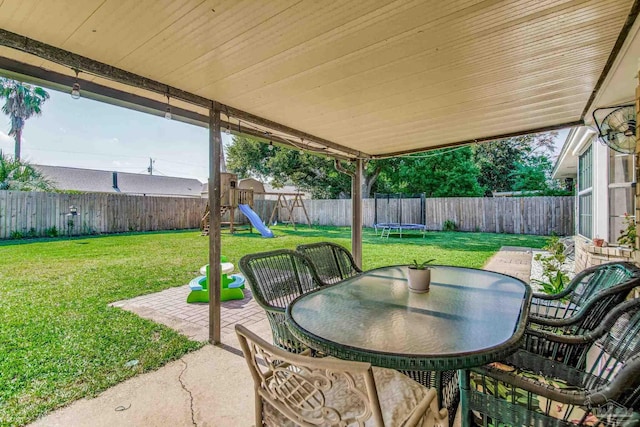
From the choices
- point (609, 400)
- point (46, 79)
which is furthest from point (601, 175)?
point (46, 79)

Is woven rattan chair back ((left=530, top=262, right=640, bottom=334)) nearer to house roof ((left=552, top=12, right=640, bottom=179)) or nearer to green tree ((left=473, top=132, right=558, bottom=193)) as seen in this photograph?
house roof ((left=552, top=12, right=640, bottom=179))

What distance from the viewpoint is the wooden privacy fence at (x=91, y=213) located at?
357 inches

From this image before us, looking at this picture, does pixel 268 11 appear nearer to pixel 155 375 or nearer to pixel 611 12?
pixel 611 12

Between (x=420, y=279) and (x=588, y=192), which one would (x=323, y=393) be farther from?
(x=588, y=192)

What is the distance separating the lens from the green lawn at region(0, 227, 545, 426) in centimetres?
217

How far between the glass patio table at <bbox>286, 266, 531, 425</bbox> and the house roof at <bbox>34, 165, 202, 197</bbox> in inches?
804

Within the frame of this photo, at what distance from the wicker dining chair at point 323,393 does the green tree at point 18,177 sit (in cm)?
1311

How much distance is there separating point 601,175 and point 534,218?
8.63m

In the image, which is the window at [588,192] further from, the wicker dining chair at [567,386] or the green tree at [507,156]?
the green tree at [507,156]

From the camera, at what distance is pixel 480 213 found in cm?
1245

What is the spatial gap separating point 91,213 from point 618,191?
13.2m

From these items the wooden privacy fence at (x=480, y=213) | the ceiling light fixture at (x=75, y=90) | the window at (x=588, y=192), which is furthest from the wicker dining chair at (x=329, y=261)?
the wooden privacy fence at (x=480, y=213)

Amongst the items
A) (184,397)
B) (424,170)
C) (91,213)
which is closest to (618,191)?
(184,397)

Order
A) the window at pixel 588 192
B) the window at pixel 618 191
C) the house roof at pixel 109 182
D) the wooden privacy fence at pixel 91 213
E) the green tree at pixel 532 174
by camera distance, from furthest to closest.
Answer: the house roof at pixel 109 182 < the green tree at pixel 532 174 < the wooden privacy fence at pixel 91 213 < the window at pixel 588 192 < the window at pixel 618 191
